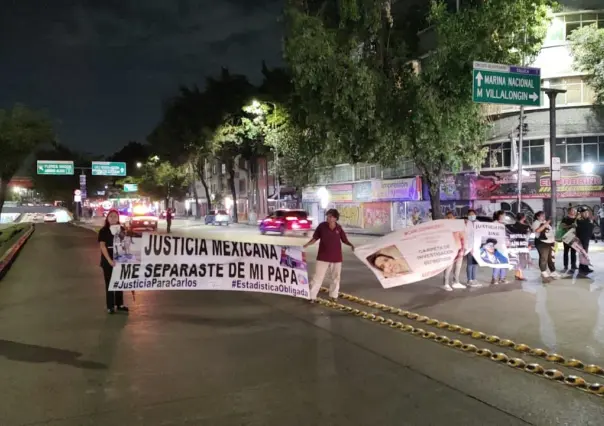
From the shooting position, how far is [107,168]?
64.4 m

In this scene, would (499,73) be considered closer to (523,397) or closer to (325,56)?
(325,56)

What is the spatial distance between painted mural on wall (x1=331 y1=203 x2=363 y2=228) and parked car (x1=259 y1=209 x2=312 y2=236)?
8.92 metres

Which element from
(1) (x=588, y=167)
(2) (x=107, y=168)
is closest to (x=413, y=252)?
(1) (x=588, y=167)

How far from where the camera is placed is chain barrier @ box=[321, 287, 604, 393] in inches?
260

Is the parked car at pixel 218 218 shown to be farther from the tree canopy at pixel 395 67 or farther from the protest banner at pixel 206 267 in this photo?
the protest banner at pixel 206 267

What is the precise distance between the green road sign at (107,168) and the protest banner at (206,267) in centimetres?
5678

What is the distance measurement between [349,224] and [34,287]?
1318 inches

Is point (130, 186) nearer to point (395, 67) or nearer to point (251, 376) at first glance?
point (395, 67)

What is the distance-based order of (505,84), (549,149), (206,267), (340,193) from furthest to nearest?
(340,193) → (549,149) → (505,84) → (206,267)

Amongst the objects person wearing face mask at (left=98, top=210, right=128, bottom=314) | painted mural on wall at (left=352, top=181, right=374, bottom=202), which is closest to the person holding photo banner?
person wearing face mask at (left=98, top=210, right=128, bottom=314)

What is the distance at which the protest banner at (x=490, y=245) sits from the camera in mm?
12453

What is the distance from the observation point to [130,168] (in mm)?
105875

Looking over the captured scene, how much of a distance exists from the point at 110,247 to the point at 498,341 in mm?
Result: 6466

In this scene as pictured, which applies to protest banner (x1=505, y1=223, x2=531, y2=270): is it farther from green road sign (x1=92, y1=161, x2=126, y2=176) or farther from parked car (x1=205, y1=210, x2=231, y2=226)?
green road sign (x1=92, y1=161, x2=126, y2=176)
